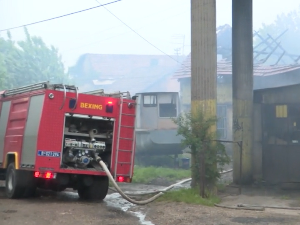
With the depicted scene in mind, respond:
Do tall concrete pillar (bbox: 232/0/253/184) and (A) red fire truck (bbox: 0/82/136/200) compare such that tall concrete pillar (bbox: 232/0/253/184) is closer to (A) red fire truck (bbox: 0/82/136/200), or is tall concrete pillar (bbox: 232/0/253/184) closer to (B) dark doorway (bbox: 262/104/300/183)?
(B) dark doorway (bbox: 262/104/300/183)

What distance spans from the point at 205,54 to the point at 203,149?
2.54 metres

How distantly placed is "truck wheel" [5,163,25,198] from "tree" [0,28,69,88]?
2440 centimetres

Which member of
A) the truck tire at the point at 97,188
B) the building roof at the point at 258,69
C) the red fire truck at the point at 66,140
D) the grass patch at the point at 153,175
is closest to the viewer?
the red fire truck at the point at 66,140

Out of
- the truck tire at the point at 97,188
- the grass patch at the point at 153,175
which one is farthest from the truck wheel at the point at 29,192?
the grass patch at the point at 153,175

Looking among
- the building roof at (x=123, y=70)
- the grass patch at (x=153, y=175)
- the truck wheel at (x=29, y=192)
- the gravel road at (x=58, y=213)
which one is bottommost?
the gravel road at (x=58, y=213)

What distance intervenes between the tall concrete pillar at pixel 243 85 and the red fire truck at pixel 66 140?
4.78 meters

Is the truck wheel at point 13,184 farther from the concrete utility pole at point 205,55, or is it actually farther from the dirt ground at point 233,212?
the concrete utility pole at point 205,55

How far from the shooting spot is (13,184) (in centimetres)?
1252

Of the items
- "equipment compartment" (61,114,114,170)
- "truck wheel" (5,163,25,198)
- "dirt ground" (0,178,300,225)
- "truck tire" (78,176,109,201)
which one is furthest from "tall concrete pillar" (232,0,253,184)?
"truck wheel" (5,163,25,198)

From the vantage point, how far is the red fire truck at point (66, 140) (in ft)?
38.9

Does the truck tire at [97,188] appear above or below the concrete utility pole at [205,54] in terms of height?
below

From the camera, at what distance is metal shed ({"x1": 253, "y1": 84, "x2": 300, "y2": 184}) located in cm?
1537

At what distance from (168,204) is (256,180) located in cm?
511

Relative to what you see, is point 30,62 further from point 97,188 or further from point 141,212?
point 141,212
